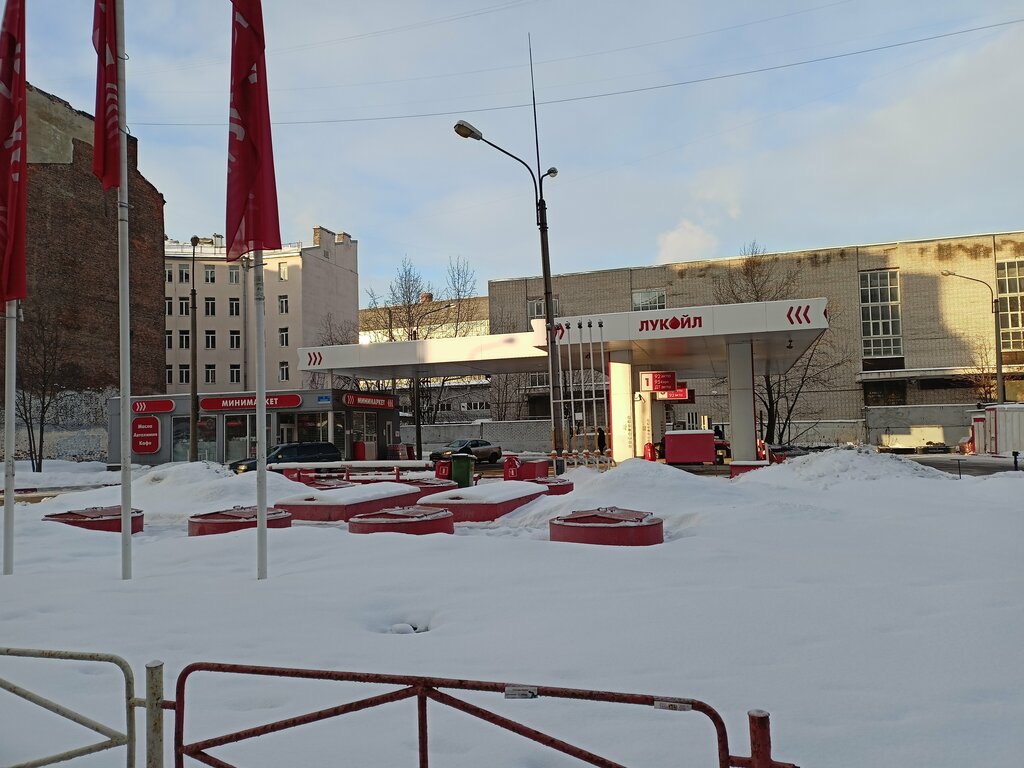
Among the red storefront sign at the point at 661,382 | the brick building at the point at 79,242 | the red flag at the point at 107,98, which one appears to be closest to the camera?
the red flag at the point at 107,98

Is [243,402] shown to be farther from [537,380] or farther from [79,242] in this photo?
[537,380]

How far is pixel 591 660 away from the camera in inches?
200

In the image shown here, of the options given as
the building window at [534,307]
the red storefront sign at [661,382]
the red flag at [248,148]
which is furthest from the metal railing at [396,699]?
the building window at [534,307]

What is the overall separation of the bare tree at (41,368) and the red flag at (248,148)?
34.9 metres

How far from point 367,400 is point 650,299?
3242 centimetres

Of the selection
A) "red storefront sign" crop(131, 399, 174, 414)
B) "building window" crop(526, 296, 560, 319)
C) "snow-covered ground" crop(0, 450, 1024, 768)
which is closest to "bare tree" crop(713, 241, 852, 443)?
"building window" crop(526, 296, 560, 319)

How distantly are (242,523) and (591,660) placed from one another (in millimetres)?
7772

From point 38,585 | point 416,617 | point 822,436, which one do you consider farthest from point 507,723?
point 822,436

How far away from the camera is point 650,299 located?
198 ft

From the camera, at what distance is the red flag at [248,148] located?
7324 millimetres

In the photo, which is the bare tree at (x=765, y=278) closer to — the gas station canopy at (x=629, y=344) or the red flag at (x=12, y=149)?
the gas station canopy at (x=629, y=344)

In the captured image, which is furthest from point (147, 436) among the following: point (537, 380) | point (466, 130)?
point (537, 380)

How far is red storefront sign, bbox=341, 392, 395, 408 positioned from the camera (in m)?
32.5

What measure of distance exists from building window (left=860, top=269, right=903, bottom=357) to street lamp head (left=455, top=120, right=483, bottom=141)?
1775 inches
